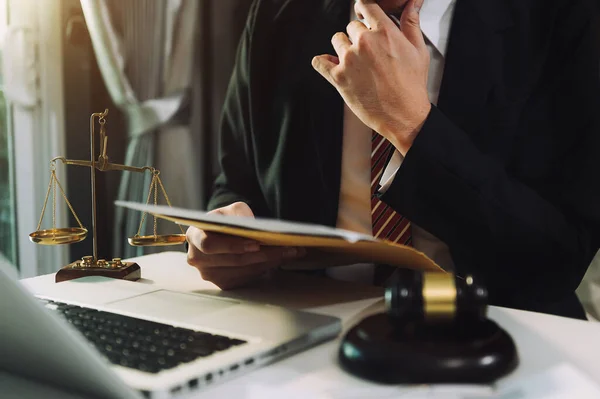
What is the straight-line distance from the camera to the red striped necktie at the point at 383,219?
1.01 metres

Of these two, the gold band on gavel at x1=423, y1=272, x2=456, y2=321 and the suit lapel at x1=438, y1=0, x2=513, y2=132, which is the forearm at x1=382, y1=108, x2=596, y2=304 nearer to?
the suit lapel at x1=438, y1=0, x2=513, y2=132

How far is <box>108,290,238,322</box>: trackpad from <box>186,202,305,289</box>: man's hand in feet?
0.24

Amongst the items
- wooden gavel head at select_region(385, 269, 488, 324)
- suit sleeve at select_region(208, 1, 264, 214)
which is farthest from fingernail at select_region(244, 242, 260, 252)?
suit sleeve at select_region(208, 1, 264, 214)

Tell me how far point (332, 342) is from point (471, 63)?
25.1 inches

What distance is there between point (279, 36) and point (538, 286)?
74cm

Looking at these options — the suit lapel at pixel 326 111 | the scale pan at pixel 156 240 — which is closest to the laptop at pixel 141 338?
the scale pan at pixel 156 240

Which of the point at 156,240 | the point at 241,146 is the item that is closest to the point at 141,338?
the point at 156,240

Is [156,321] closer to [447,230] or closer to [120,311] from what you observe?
[120,311]

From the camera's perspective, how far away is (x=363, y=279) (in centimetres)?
111

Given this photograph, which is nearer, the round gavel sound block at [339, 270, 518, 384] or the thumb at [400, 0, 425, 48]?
the round gavel sound block at [339, 270, 518, 384]

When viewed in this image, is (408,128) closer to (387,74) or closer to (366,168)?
(387,74)

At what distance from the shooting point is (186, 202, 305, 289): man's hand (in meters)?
0.77

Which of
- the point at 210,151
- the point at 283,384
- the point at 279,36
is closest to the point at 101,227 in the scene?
the point at 210,151

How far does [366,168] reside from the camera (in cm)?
113
